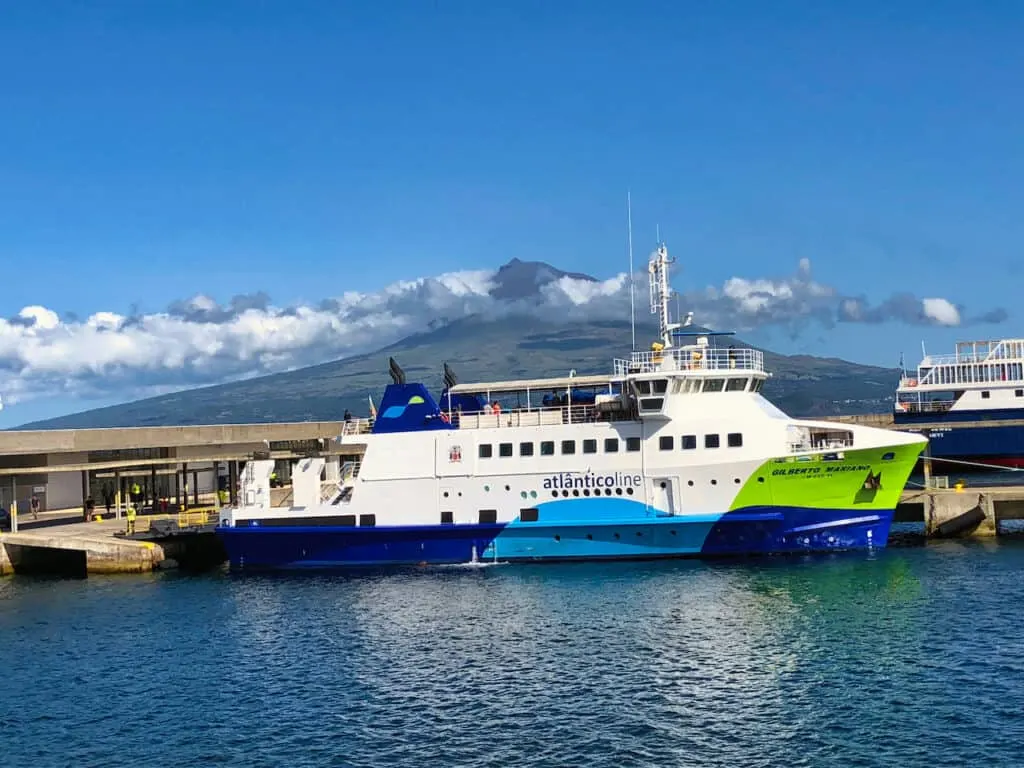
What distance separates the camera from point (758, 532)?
29109mm

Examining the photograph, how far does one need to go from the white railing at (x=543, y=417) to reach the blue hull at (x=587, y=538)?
10.5 feet

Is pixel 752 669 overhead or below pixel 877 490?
below

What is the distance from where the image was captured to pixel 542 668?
19.5m

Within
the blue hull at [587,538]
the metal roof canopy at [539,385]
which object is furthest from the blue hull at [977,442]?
the metal roof canopy at [539,385]

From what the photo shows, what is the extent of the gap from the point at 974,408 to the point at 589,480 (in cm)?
3705

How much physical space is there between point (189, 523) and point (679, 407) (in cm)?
1751

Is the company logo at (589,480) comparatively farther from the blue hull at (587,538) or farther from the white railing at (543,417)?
the white railing at (543,417)

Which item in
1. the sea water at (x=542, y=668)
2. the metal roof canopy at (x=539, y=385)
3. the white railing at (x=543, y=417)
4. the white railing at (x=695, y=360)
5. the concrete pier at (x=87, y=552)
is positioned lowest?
the sea water at (x=542, y=668)

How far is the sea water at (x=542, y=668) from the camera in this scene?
15703mm

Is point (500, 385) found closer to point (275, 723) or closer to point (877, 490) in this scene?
point (877, 490)

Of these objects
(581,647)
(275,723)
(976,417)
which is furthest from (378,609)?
(976,417)

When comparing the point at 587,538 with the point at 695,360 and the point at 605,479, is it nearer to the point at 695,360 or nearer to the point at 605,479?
the point at 605,479

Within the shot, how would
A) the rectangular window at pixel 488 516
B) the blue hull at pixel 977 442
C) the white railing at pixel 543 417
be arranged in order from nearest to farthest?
the rectangular window at pixel 488 516 → the white railing at pixel 543 417 → the blue hull at pixel 977 442

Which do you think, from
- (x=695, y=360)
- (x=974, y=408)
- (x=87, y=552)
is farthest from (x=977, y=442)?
(x=87, y=552)
